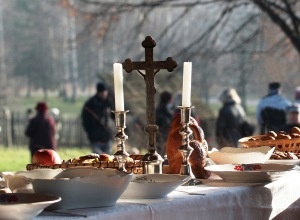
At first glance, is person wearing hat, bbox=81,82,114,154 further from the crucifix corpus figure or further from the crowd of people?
the crucifix corpus figure

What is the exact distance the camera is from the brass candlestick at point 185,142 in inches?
137

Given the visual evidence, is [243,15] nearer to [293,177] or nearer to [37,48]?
[293,177]

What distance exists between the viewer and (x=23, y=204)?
8.17 feet

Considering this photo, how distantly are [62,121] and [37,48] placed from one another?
1324cm

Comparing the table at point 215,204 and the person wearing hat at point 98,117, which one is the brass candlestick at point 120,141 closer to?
the table at point 215,204

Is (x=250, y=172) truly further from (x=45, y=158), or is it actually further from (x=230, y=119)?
(x=230, y=119)

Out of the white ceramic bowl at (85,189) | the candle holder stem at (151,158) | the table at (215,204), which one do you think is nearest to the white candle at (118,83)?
the candle holder stem at (151,158)

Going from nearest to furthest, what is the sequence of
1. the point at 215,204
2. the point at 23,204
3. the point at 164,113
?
the point at 23,204, the point at 215,204, the point at 164,113

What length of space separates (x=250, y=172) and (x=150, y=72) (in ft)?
1.77

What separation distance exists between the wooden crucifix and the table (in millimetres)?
242

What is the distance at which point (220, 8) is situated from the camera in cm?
1269

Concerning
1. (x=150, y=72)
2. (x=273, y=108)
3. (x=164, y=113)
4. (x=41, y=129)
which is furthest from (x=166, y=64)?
(x=41, y=129)

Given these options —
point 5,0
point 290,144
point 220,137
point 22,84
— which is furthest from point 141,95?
point 5,0

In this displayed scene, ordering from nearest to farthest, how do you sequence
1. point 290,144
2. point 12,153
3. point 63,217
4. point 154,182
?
point 63,217, point 154,182, point 290,144, point 12,153
